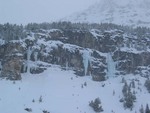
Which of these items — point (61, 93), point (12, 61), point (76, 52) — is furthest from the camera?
point (76, 52)

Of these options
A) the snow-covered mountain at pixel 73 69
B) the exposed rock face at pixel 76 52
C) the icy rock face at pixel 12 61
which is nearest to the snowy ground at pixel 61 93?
the snow-covered mountain at pixel 73 69

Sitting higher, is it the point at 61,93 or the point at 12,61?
the point at 12,61

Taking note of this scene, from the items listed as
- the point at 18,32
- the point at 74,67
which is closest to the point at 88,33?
the point at 74,67

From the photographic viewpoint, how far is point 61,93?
102188mm

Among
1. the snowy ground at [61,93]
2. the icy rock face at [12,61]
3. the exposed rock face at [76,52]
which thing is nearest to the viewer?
the snowy ground at [61,93]

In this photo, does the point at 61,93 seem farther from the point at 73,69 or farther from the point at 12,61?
the point at 73,69

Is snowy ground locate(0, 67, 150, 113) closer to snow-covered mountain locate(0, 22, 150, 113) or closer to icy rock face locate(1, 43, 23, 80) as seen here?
snow-covered mountain locate(0, 22, 150, 113)

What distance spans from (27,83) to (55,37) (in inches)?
970

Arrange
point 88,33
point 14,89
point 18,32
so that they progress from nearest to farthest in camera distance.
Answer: point 14,89
point 18,32
point 88,33

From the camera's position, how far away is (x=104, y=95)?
105250 millimetres

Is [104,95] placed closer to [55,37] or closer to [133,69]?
[133,69]

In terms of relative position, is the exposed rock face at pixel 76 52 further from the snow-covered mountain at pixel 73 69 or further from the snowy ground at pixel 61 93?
the snowy ground at pixel 61 93

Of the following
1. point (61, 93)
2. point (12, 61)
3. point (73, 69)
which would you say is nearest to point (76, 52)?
point (73, 69)

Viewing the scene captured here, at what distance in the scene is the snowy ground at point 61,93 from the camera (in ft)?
304
